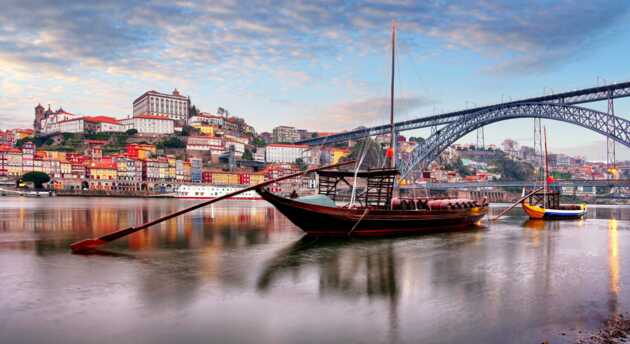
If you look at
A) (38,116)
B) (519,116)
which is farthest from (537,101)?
(38,116)

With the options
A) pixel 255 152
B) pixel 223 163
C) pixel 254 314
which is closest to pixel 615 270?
pixel 254 314

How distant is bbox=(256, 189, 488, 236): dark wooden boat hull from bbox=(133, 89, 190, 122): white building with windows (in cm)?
14564

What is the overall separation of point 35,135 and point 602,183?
156m

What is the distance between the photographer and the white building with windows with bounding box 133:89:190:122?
522 feet

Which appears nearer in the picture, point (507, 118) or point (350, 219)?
point (350, 219)

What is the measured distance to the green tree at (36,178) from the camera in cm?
10850

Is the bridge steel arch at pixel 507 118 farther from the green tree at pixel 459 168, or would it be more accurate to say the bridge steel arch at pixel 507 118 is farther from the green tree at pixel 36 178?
the green tree at pixel 459 168

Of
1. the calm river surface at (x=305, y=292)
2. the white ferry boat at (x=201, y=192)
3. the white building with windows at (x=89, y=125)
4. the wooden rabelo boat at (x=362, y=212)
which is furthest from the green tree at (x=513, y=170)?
the calm river surface at (x=305, y=292)

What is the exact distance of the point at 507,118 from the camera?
5681 cm

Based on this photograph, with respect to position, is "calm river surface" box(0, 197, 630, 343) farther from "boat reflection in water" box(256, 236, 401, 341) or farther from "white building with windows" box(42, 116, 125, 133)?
"white building with windows" box(42, 116, 125, 133)

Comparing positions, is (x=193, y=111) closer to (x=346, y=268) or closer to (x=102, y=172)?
(x=102, y=172)

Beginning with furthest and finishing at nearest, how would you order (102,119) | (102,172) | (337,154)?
(337,154) → (102,119) → (102,172)

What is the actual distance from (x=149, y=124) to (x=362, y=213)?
138m

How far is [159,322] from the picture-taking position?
353 inches
